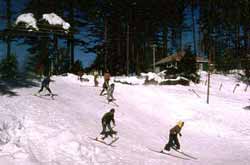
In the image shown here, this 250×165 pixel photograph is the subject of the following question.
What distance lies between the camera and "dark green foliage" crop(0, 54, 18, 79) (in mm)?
33269

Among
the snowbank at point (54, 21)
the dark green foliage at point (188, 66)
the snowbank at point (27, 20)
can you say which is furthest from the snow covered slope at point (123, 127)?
the dark green foliage at point (188, 66)

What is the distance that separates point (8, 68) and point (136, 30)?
28.1 meters

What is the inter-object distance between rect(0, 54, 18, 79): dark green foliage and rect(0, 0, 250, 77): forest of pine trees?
16.0ft

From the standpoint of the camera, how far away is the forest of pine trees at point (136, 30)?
4703cm

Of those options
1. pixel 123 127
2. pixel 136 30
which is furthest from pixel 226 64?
pixel 123 127

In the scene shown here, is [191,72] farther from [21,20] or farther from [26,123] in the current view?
[26,123]

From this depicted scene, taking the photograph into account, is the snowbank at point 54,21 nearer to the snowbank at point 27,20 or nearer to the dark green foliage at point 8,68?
the snowbank at point 27,20

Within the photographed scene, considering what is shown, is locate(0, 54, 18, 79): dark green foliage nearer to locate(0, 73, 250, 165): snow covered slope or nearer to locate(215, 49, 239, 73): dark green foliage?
locate(0, 73, 250, 165): snow covered slope

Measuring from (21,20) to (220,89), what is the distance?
23.9 m

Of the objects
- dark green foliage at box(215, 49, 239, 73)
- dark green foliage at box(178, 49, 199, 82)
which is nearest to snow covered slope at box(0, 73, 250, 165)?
dark green foliage at box(178, 49, 199, 82)

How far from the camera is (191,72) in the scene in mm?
42812

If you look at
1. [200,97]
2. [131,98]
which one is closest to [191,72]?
[200,97]

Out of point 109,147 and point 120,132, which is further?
point 120,132

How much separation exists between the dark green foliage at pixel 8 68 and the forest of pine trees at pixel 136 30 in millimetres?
4887
